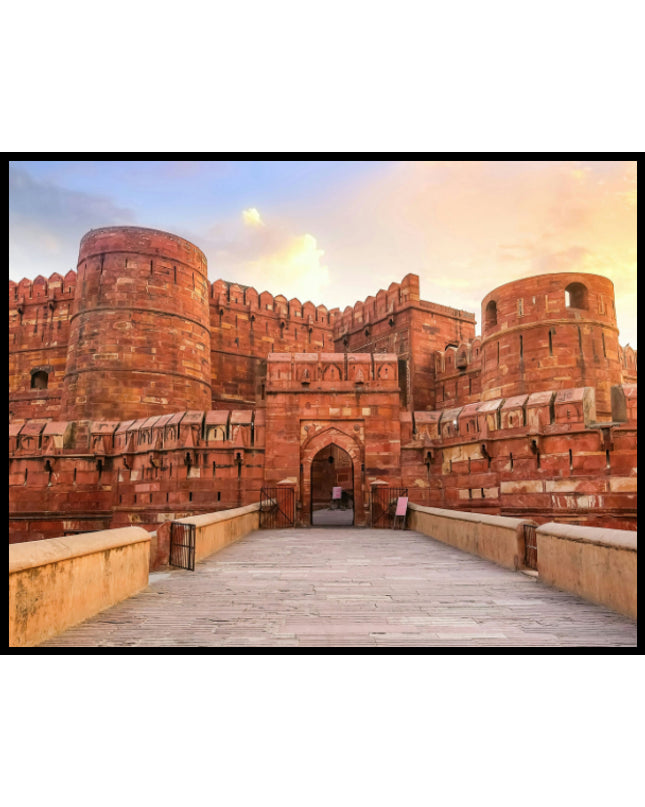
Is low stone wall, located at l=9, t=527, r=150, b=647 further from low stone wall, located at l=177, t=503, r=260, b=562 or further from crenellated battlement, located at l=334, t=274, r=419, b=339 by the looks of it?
crenellated battlement, located at l=334, t=274, r=419, b=339

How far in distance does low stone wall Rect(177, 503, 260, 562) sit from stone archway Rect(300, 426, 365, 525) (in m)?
2.39

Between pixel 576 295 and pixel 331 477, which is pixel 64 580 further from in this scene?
pixel 331 477

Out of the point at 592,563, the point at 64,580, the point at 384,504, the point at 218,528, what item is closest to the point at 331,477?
the point at 384,504

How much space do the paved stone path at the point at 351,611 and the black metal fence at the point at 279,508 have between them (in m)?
7.16

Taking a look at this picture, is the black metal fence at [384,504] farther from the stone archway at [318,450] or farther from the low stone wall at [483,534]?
the low stone wall at [483,534]

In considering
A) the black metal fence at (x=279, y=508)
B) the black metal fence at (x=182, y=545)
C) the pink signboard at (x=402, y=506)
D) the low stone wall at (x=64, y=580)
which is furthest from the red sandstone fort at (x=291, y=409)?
the low stone wall at (x=64, y=580)

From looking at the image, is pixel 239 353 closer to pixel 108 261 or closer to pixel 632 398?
pixel 108 261

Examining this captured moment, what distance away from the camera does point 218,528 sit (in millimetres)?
8500

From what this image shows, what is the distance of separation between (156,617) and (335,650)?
1.56 metres

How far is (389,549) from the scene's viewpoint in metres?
8.74

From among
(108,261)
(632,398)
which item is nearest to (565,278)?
(632,398)

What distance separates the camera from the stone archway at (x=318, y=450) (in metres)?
14.6

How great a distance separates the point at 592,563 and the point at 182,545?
438 centimetres

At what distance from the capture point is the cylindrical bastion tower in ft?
62.6
